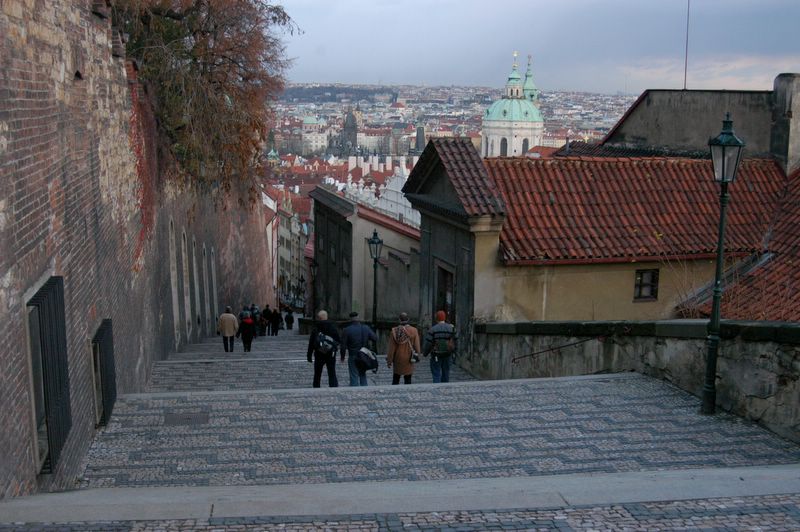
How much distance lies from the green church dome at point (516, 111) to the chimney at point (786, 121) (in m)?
165

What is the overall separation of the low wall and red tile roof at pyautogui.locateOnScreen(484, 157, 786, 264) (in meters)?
2.05

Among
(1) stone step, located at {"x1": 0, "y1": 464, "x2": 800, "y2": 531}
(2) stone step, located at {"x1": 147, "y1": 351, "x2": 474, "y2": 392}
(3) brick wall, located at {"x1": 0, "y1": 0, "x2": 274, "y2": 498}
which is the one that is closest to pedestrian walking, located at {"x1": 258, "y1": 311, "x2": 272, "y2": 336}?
(3) brick wall, located at {"x1": 0, "y1": 0, "x2": 274, "y2": 498}

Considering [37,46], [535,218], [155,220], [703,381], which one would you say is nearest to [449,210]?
[535,218]

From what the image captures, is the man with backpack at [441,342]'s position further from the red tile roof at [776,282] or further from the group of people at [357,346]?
the red tile roof at [776,282]

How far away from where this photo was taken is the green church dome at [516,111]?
182 m

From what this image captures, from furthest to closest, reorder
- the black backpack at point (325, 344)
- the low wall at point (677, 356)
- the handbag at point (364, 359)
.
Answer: the black backpack at point (325, 344), the handbag at point (364, 359), the low wall at point (677, 356)

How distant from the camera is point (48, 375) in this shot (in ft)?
22.8

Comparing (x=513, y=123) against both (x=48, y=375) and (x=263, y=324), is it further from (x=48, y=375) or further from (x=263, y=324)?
(x=48, y=375)

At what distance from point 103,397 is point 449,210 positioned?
864 centimetres

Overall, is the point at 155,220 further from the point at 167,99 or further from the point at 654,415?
the point at 654,415

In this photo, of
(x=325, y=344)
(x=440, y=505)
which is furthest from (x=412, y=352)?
(x=440, y=505)

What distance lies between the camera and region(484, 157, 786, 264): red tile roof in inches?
649

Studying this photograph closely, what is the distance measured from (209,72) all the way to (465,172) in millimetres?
6711

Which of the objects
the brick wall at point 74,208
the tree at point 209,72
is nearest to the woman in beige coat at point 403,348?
the brick wall at point 74,208
